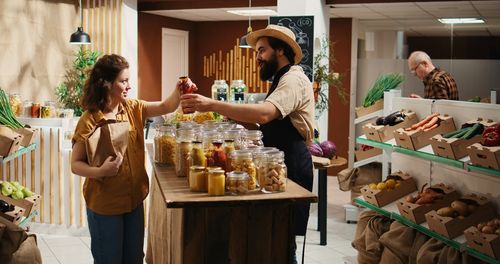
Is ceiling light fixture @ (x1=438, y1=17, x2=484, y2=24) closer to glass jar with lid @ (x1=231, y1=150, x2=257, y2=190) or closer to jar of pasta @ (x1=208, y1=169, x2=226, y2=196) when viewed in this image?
glass jar with lid @ (x1=231, y1=150, x2=257, y2=190)

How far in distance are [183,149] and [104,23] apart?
24.0ft

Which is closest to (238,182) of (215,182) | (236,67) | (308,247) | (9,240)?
(215,182)

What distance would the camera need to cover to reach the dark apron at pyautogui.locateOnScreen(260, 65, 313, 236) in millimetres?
3789

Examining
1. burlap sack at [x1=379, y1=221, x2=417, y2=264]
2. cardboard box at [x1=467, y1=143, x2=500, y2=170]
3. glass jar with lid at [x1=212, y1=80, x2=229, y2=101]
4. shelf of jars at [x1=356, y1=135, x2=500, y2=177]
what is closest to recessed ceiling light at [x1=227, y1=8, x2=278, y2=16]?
glass jar with lid at [x1=212, y1=80, x2=229, y2=101]

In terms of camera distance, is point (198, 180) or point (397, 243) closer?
point (198, 180)

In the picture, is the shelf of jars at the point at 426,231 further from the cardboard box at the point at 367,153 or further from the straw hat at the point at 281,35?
the cardboard box at the point at 367,153

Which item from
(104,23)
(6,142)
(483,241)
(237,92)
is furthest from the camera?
(104,23)

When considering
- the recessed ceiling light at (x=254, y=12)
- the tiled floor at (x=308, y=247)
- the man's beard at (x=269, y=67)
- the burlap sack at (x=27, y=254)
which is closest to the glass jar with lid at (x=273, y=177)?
the man's beard at (x=269, y=67)

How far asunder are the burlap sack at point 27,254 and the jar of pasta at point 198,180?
1.74m

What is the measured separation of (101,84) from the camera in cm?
364

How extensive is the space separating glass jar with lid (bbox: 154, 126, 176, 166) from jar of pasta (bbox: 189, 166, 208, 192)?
0.92 m

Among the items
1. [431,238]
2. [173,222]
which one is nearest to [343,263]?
[431,238]

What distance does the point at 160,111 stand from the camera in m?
3.97

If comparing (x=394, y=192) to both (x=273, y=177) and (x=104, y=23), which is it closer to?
(x=273, y=177)
